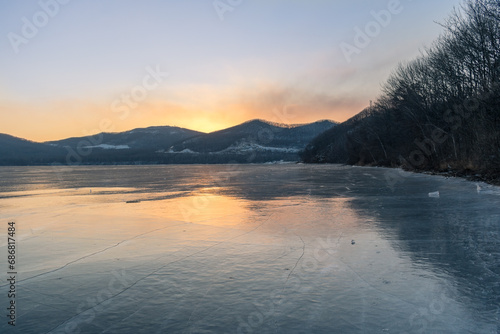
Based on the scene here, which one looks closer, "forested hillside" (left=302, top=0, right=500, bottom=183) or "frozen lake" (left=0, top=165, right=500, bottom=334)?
"frozen lake" (left=0, top=165, right=500, bottom=334)

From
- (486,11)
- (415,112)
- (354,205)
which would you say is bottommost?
(354,205)

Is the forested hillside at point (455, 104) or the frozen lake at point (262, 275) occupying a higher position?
the forested hillside at point (455, 104)

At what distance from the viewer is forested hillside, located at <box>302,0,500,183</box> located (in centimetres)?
2145

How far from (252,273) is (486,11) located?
22.8 m

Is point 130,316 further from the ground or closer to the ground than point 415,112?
closer to the ground

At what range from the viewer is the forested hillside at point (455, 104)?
845 inches

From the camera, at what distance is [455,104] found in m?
32.5

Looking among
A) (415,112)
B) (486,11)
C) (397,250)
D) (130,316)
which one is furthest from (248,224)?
(415,112)

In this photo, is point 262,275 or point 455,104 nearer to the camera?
point 262,275

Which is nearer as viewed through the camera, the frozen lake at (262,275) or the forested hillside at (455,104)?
the frozen lake at (262,275)

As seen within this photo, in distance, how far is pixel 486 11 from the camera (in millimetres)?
20219

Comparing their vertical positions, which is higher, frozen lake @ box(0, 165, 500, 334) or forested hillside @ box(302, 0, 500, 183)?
forested hillside @ box(302, 0, 500, 183)

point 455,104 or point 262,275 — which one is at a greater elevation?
point 455,104

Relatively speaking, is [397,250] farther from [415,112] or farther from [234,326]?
[415,112]
